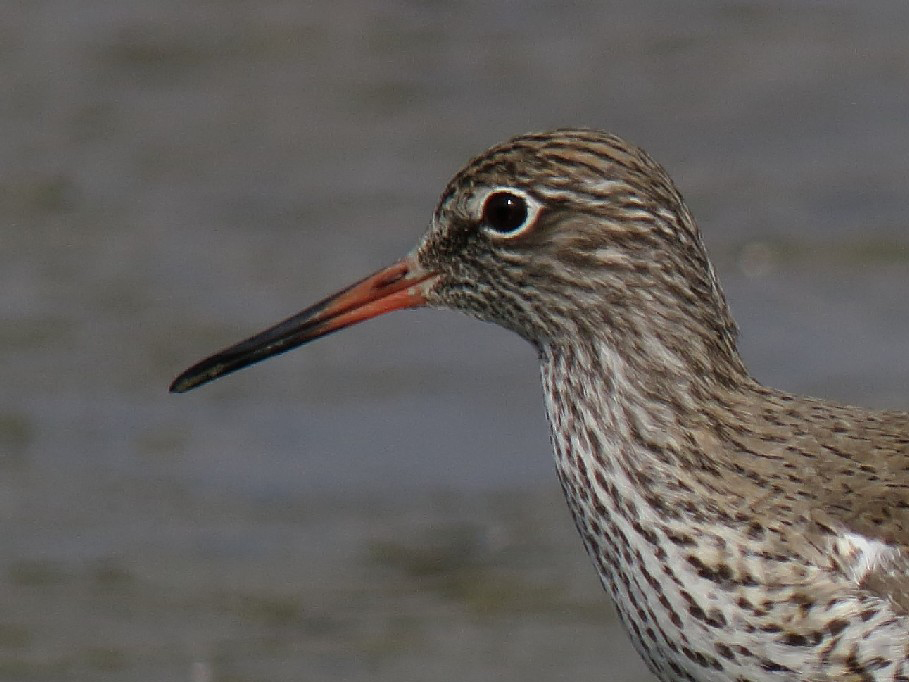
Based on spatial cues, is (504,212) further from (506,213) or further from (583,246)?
(583,246)

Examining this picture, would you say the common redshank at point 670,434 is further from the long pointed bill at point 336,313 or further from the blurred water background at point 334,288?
A: the blurred water background at point 334,288

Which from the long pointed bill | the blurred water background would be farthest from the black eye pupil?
the blurred water background

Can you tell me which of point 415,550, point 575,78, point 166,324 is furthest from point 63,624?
point 575,78

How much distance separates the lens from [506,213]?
27.0 ft

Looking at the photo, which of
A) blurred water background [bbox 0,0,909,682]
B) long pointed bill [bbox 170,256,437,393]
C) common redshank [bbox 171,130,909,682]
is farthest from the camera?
blurred water background [bbox 0,0,909,682]

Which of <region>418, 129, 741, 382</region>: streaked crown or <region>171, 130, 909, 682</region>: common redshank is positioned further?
<region>418, 129, 741, 382</region>: streaked crown

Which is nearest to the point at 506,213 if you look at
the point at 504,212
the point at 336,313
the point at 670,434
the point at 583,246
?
the point at 504,212

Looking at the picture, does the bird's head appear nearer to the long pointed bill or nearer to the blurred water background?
the long pointed bill

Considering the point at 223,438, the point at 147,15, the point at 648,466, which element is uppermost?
the point at 147,15

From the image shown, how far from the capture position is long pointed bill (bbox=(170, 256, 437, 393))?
848 cm

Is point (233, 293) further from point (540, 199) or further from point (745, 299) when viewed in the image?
point (540, 199)

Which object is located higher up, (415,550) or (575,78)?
(575,78)

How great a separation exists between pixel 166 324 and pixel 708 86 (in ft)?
16.2

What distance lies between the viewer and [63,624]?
37.8 feet
